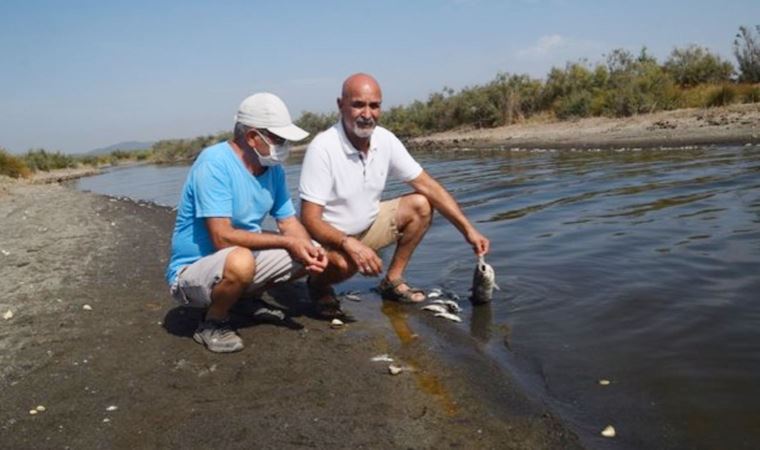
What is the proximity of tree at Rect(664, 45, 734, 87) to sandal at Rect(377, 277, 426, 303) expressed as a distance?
79.7ft

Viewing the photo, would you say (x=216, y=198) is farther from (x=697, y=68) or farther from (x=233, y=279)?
(x=697, y=68)

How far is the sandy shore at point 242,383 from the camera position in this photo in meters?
2.93

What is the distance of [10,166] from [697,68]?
31341 mm

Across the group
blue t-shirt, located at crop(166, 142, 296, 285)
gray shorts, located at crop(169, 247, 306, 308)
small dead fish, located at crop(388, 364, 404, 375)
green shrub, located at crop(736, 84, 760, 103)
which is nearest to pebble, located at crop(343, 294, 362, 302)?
gray shorts, located at crop(169, 247, 306, 308)

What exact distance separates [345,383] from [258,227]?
1.47 meters

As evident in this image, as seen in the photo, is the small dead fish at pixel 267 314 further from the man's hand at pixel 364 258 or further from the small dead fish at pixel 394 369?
the small dead fish at pixel 394 369

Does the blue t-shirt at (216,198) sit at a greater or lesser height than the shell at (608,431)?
greater

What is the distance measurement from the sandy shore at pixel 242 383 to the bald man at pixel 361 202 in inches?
18.4

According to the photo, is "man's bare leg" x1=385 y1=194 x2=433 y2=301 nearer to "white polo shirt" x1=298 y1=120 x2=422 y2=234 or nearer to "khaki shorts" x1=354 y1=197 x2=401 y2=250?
"khaki shorts" x1=354 y1=197 x2=401 y2=250


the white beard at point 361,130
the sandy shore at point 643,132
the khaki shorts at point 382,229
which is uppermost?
the white beard at point 361,130

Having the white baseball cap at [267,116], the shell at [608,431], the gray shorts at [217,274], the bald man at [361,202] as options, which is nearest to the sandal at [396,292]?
the bald man at [361,202]

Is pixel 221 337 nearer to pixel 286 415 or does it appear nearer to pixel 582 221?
pixel 286 415

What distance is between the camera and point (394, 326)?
15.3 feet

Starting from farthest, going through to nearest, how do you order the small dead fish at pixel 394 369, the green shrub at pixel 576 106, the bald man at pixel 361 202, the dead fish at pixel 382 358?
the green shrub at pixel 576 106
the bald man at pixel 361 202
the dead fish at pixel 382 358
the small dead fish at pixel 394 369
